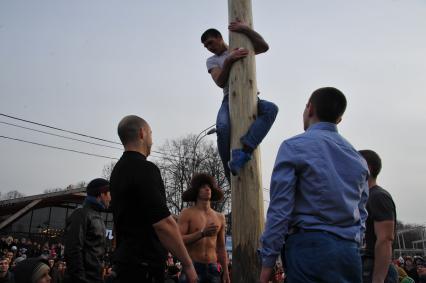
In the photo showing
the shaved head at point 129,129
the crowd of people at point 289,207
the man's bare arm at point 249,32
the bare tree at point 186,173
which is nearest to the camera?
the crowd of people at point 289,207

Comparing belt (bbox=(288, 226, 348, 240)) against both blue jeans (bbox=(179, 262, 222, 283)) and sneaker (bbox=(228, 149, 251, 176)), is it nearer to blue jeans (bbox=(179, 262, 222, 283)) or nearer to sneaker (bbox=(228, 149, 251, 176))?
sneaker (bbox=(228, 149, 251, 176))

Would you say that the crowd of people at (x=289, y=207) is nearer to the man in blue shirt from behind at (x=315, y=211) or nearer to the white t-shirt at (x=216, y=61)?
the man in blue shirt from behind at (x=315, y=211)

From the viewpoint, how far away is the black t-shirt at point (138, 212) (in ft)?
8.85

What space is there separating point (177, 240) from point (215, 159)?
118ft

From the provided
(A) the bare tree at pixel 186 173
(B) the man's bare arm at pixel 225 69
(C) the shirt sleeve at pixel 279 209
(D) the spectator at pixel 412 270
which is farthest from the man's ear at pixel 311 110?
(A) the bare tree at pixel 186 173

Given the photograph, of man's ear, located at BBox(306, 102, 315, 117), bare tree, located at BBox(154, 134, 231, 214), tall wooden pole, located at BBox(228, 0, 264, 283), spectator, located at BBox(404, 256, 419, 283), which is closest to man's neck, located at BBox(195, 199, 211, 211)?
tall wooden pole, located at BBox(228, 0, 264, 283)

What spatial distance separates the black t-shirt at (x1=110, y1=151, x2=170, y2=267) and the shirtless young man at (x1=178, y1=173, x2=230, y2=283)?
156 cm

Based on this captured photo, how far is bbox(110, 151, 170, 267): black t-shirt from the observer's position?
2.70 metres

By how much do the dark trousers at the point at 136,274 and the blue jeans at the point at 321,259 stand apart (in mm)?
1021

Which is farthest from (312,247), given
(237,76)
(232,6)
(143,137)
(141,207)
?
(232,6)

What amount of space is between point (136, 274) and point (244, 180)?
1.34m

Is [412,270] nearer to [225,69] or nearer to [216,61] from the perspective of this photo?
[216,61]

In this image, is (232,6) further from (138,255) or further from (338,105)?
(138,255)

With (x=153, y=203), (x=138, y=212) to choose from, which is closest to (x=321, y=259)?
(x=153, y=203)
